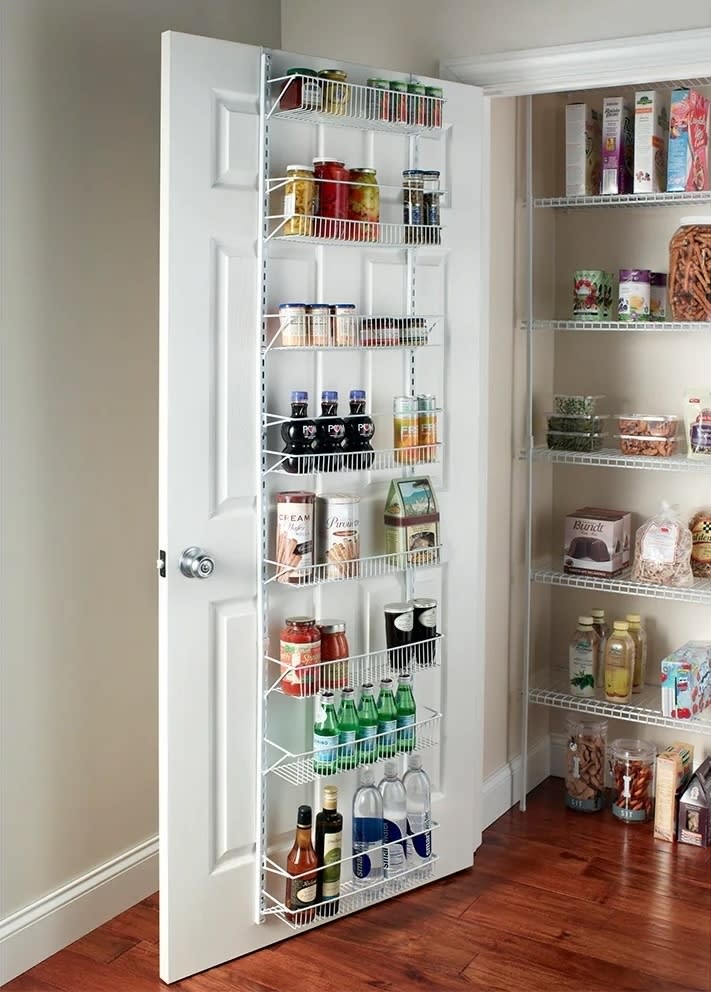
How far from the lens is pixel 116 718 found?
9.11 feet

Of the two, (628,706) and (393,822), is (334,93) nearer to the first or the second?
(393,822)

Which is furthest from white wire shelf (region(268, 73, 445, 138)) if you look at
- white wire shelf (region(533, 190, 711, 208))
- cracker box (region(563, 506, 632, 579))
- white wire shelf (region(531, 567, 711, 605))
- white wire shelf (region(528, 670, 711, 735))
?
white wire shelf (region(528, 670, 711, 735))

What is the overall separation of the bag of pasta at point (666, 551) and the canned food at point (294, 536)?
3.88 feet

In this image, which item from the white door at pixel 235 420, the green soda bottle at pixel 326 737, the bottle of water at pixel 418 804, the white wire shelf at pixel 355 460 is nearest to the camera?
the white door at pixel 235 420

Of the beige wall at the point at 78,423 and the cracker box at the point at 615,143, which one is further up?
the cracker box at the point at 615,143

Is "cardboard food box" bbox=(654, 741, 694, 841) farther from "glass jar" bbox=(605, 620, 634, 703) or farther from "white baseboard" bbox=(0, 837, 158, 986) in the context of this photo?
"white baseboard" bbox=(0, 837, 158, 986)

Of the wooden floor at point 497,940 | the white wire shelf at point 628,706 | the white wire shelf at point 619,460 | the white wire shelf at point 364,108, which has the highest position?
the white wire shelf at point 364,108

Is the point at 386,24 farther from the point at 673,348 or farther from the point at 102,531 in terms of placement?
the point at 102,531

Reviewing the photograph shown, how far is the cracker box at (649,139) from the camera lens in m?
3.13

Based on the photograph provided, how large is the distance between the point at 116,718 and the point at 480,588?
0.99 metres

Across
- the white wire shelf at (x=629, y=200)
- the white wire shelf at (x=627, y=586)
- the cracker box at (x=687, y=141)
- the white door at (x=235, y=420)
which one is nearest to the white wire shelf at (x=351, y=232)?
the white door at (x=235, y=420)

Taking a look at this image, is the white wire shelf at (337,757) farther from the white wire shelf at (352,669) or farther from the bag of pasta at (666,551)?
the bag of pasta at (666,551)

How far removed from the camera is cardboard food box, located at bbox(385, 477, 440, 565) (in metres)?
2.75

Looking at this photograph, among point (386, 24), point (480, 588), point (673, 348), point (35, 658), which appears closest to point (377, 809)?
point (480, 588)
